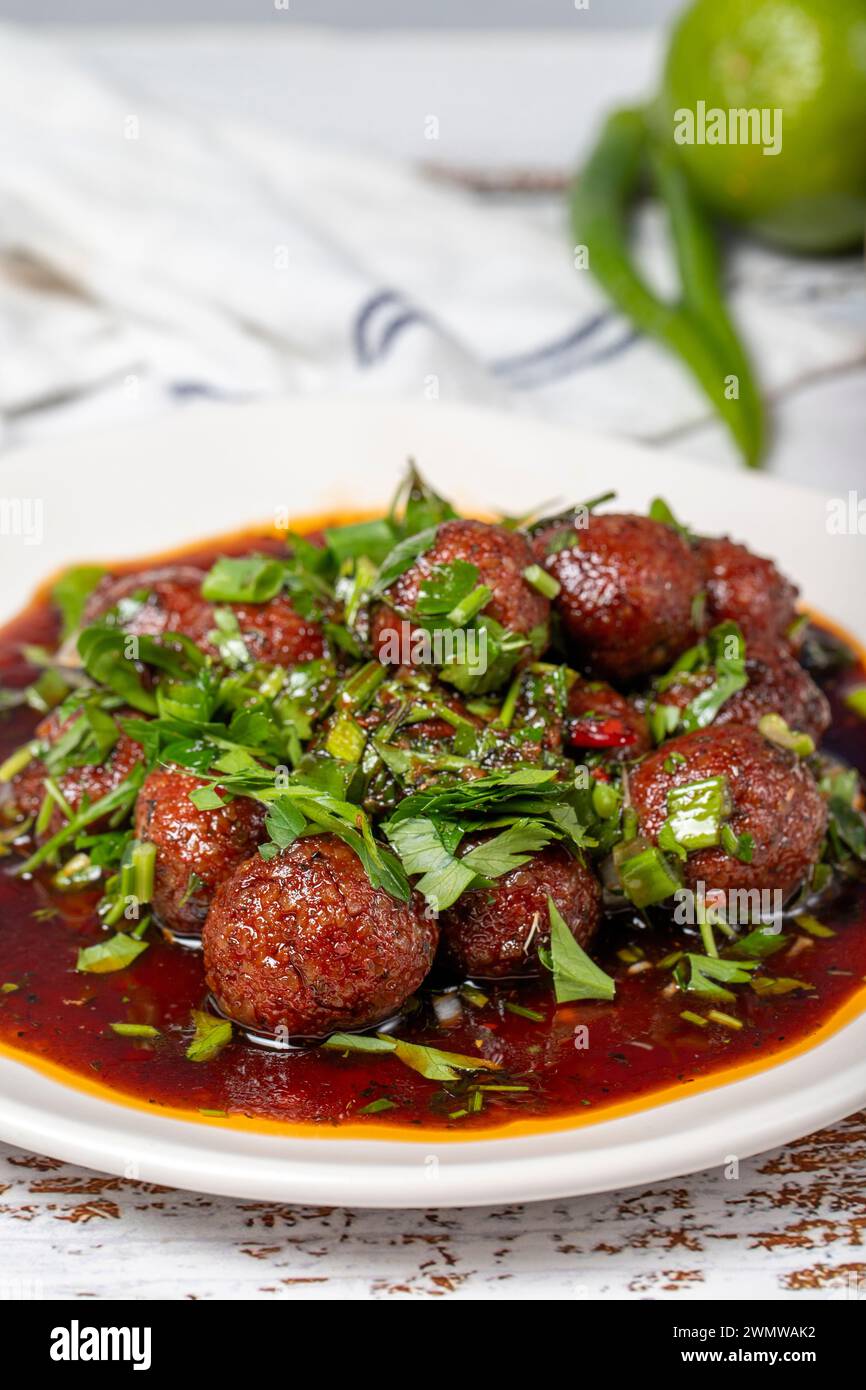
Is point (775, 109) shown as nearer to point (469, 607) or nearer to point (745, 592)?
point (745, 592)

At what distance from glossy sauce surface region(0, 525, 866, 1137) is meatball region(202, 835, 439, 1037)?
10 cm

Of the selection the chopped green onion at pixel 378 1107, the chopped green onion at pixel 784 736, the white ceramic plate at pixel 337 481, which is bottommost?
the chopped green onion at pixel 378 1107

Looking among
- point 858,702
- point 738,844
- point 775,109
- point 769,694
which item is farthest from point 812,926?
point 775,109

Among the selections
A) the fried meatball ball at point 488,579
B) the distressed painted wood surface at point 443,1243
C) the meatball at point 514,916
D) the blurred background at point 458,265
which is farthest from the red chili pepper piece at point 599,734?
the blurred background at point 458,265

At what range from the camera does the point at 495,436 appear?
5.42 meters

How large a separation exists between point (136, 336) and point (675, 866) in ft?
12.7

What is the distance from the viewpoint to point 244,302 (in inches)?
249

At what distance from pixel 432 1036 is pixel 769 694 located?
4.17 feet

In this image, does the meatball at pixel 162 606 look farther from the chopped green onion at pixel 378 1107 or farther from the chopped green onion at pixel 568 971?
the chopped green onion at pixel 378 1107

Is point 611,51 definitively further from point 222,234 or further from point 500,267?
point 222,234

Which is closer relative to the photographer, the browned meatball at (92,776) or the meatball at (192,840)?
the meatball at (192,840)

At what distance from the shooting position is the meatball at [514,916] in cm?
Result: 320

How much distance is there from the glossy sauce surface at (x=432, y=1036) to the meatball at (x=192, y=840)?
0.13 metres

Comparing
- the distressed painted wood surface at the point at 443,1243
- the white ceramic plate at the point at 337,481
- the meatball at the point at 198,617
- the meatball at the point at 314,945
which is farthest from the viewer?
the white ceramic plate at the point at 337,481
